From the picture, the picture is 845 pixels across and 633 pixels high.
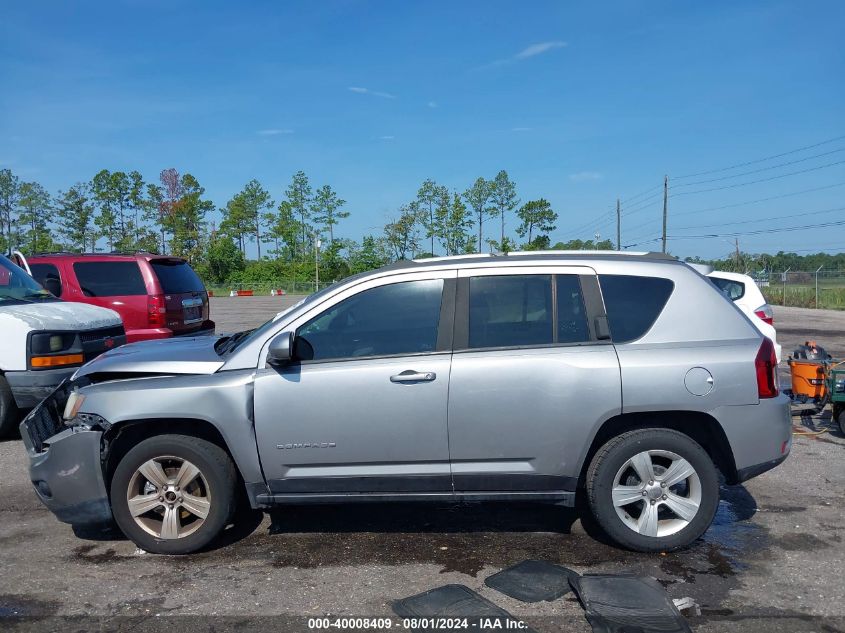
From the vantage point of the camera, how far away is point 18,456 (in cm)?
683

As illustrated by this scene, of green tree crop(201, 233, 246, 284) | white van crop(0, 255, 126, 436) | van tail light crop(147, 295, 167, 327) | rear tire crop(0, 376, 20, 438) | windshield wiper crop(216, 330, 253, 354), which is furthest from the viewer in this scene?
green tree crop(201, 233, 246, 284)

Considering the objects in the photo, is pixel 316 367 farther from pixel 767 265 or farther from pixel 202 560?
pixel 767 265

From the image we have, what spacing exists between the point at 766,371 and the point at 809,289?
3417 centimetres

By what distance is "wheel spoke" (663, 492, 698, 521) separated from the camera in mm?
4340

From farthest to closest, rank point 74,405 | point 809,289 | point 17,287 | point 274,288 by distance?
point 274,288
point 809,289
point 17,287
point 74,405

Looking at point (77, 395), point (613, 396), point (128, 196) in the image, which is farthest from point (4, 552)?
point (128, 196)

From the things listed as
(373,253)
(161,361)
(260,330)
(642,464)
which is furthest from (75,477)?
(373,253)

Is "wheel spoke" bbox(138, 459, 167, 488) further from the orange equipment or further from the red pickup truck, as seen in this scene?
the orange equipment

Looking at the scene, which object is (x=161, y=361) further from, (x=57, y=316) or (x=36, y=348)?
(x=57, y=316)

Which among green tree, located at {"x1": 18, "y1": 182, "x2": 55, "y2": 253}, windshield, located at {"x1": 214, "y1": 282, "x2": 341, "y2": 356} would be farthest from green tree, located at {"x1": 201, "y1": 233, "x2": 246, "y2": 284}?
windshield, located at {"x1": 214, "y1": 282, "x2": 341, "y2": 356}

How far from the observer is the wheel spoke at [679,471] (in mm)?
4332

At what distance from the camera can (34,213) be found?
181 feet

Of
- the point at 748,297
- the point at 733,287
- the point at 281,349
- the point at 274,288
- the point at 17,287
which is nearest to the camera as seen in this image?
the point at 281,349

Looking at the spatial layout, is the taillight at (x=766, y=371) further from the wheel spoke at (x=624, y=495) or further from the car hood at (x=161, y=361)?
the car hood at (x=161, y=361)
